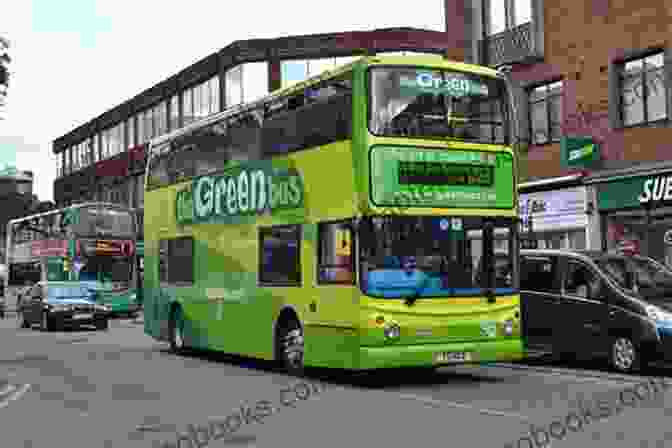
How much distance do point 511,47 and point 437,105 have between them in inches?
633

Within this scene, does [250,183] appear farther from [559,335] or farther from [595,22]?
[595,22]

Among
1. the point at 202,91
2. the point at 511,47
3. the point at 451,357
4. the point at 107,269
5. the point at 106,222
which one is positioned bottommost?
the point at 451,357

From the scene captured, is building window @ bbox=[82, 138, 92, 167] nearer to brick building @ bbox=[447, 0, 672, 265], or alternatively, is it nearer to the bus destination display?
brick building @ bbox=[447, 0, 672, 265]

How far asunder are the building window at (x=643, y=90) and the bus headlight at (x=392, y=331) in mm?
13080

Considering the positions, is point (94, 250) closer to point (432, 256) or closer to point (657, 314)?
point (432, 256)

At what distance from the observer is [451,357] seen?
1373 centimetres

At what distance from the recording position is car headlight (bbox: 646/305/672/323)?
1486 cm

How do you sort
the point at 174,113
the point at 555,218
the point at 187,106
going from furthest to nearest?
1. the point at 174,113
2. the point at 187,106
3. the point at 555,218

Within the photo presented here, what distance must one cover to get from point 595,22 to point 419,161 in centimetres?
1413

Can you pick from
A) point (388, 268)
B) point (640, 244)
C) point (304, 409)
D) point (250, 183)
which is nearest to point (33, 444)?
point (304, 409)

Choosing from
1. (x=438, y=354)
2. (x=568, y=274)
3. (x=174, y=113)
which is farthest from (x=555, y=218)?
(x=174, y=113)

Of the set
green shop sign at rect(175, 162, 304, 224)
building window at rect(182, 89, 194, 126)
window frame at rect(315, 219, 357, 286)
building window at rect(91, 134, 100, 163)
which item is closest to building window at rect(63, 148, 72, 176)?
building window at rect(91, 134, 100, 163)

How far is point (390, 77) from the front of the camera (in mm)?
13656

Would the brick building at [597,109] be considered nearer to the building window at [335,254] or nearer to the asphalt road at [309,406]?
the asphalt road at [309,406]
